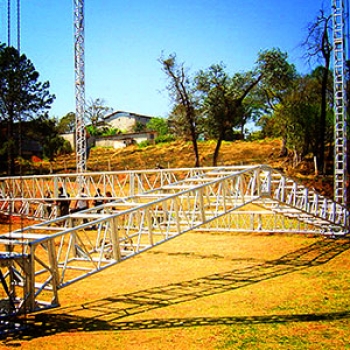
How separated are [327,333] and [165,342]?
2847 millimetres

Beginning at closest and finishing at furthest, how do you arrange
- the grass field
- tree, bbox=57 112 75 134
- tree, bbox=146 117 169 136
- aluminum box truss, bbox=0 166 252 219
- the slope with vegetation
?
the grass field
aluminum box truss, bbox=0 166 252 219
the slope with vegetation
tree, bbox=146 117 169 136
tree, bbox=57 112 75 134

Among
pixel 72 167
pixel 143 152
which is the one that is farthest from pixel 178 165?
pixel 72 167

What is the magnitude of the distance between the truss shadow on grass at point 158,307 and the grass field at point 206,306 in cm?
2

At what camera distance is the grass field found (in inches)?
295

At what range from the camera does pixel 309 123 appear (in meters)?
32.2

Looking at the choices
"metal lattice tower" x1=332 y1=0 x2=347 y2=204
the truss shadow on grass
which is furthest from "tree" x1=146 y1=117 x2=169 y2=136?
the truss shadow on grass

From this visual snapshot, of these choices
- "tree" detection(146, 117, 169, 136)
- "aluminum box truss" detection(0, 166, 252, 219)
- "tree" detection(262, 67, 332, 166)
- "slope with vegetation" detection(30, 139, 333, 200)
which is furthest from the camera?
"tree" detection(146, 117, 169, 136)

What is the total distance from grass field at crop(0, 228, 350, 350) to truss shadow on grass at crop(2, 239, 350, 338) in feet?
0.06

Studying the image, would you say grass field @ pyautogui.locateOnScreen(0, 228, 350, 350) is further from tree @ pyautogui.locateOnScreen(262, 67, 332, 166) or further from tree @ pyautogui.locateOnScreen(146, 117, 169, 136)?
tree @ pyautogui.locateOnScreen(146, 117, 169, 136)

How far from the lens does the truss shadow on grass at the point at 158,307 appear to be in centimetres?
826

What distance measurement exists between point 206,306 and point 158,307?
3.36 ft

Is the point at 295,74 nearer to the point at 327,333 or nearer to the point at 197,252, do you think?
the point at 197,252

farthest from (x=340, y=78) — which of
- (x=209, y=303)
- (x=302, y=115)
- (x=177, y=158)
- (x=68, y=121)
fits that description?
(x=68, y=121)

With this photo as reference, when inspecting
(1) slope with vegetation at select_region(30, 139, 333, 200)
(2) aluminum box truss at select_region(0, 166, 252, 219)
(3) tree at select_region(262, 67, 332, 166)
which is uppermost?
(3) tree at select_region(262, 67, 332, 166)
